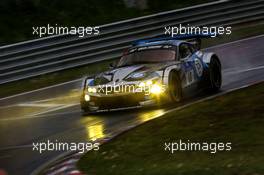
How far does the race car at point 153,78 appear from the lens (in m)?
12.2

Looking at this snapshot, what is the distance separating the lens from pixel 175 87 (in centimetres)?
1247

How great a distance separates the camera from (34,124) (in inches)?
489

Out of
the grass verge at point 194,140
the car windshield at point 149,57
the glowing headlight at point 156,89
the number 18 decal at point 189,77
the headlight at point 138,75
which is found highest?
the car windshield at point 149,57

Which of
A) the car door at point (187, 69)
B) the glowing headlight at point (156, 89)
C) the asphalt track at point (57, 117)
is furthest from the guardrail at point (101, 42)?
the glowing headlight at point (156, 89)

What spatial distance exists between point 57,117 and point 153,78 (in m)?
1.99

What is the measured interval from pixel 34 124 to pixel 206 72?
347cm

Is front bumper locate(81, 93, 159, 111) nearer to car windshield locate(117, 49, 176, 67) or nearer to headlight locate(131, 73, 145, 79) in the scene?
headlight locate(131, 73, 145, 79)

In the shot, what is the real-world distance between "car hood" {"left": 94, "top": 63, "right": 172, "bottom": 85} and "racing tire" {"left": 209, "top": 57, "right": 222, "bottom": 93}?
4.57 ft

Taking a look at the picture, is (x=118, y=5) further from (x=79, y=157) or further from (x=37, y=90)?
(x=79, y=157)

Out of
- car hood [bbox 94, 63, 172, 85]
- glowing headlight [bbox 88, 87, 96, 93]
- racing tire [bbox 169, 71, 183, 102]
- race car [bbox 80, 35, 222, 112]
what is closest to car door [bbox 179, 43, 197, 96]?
race car [bbox 80, 35, 222, 112]

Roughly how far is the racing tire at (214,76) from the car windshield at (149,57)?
1.05 m

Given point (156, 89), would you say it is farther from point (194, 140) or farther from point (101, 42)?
point (101, 42)

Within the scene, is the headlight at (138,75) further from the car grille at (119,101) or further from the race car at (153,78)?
the car grille at (119,101)

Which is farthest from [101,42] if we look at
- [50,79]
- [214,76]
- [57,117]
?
[57,117]
